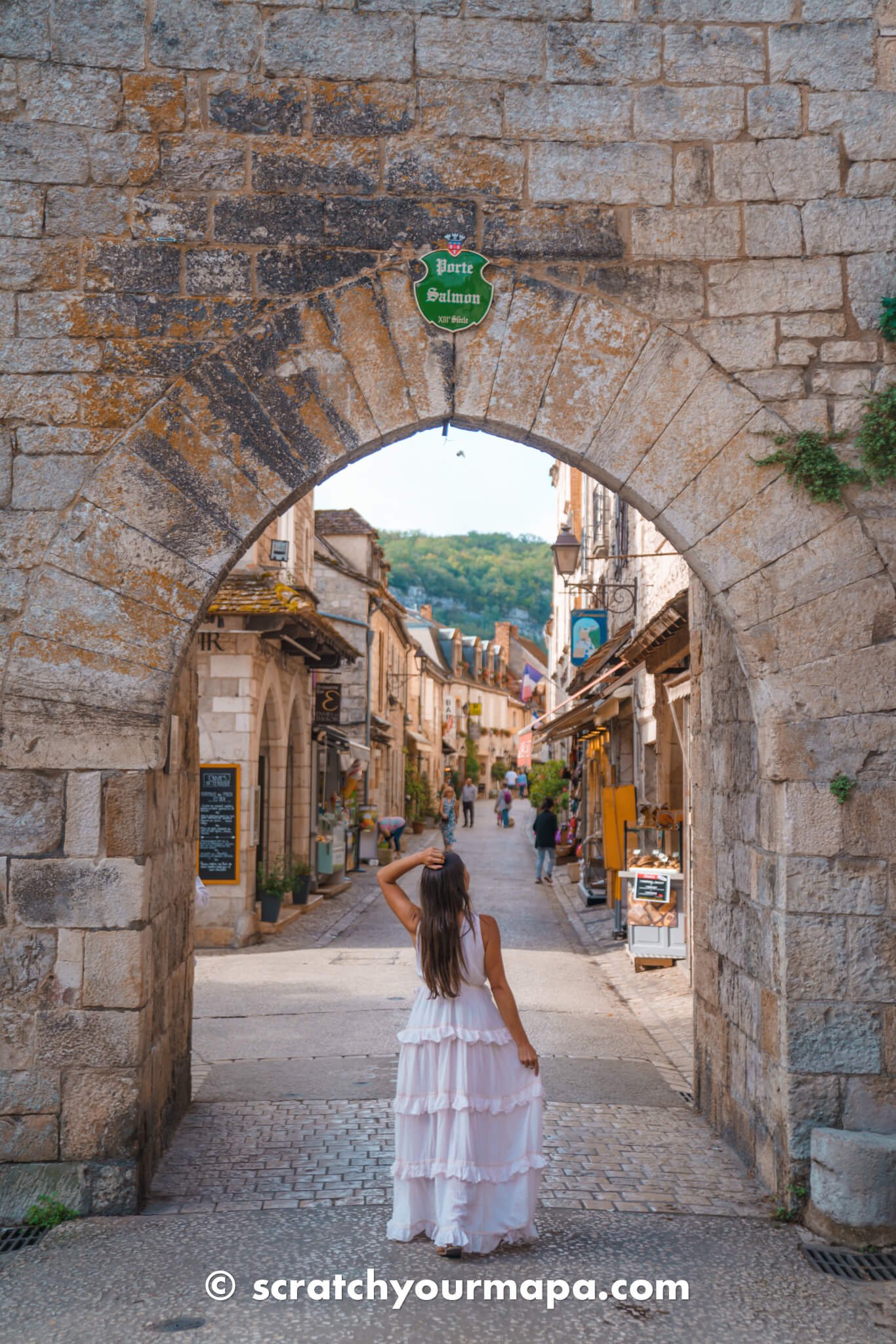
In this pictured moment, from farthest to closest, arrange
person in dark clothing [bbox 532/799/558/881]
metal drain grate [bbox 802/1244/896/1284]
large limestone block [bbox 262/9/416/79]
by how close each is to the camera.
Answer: person in dark clothing [bbox 532/799/558/881] < large limestone block [bbox 262/9/416/79] < metal drain grate [bbox 802/1244/896/1284]

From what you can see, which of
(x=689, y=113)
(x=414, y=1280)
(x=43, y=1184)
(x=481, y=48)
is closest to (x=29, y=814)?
(x=43, y=1184)

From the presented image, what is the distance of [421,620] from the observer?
47.2 metres

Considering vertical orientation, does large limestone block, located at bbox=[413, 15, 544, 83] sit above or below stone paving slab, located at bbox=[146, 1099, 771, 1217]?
above

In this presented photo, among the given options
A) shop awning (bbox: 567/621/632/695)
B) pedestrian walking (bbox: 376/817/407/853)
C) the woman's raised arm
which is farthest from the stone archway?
pedestrian walking (bbox: 376/817/407/853)

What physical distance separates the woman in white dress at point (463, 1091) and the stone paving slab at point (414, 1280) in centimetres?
14

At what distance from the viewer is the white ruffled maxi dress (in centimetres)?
379

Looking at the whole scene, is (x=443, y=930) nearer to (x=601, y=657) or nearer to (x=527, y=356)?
(x=527, y=356)

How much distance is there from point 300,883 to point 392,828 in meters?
6.96

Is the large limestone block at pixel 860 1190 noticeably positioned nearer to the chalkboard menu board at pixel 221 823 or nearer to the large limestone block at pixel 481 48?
the large limestone block at pixel 481 48

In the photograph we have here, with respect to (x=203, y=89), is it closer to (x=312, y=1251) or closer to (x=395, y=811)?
(x=312, y=1251)

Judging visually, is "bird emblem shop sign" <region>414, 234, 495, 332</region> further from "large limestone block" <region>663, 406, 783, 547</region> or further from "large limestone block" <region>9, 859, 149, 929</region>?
"large limestone block" <region>9, 859, 149, 929</region>

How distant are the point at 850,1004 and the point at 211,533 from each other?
9.63 ft

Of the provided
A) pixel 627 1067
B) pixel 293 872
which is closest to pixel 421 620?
pixel 293 872

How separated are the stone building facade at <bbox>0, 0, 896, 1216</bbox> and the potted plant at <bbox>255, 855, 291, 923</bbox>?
8.13 m
